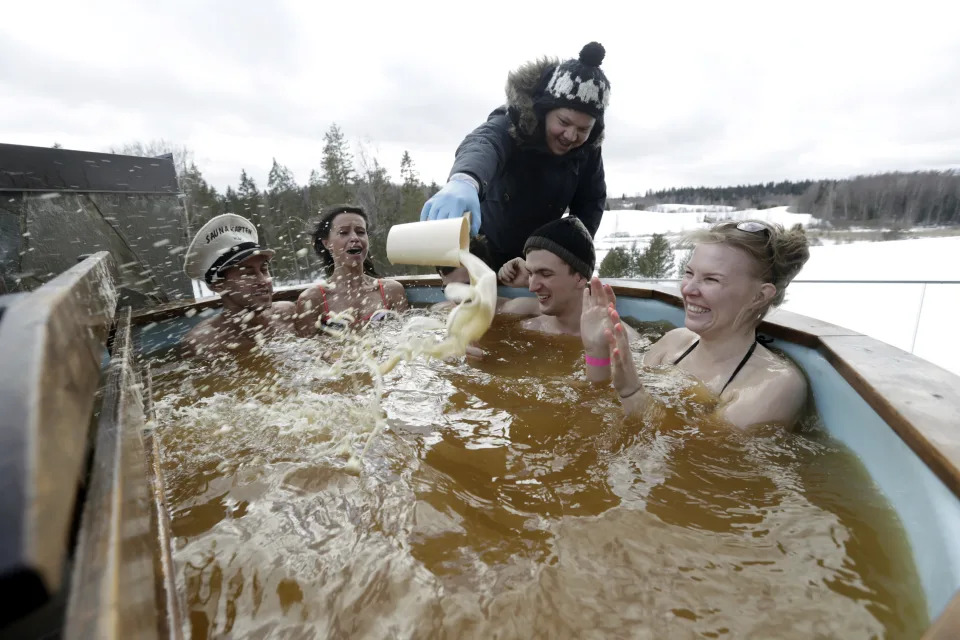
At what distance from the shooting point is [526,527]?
141 centimetres

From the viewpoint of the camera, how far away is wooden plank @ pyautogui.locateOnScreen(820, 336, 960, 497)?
121 cm

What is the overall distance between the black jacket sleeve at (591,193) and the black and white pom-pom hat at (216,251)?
306cm

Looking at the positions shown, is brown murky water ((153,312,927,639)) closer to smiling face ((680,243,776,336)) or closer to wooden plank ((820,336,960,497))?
wooden plank ((820,336,960,497))

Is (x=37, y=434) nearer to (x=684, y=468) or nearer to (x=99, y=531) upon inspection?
(x=99, y=531)

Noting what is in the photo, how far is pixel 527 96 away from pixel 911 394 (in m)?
2.86

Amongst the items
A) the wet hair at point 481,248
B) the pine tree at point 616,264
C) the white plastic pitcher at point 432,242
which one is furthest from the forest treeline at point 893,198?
the white plastic pitcher at point 432,242

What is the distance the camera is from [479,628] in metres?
1.06

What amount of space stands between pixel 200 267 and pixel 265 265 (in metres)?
0.51

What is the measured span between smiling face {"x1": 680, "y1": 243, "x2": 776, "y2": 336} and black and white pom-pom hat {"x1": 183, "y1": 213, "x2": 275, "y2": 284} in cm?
337

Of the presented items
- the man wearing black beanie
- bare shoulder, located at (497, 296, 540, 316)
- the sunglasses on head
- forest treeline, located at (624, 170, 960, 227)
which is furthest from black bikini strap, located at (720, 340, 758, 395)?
forest treeline, located at (624, 170, 960, 227)

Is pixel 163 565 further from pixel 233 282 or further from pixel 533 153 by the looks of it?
pixel 533 153

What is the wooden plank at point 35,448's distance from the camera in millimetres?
337

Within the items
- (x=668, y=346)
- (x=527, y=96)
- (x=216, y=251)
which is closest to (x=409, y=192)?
(x=216, y=251)

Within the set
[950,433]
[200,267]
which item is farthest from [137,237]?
[950,433]
